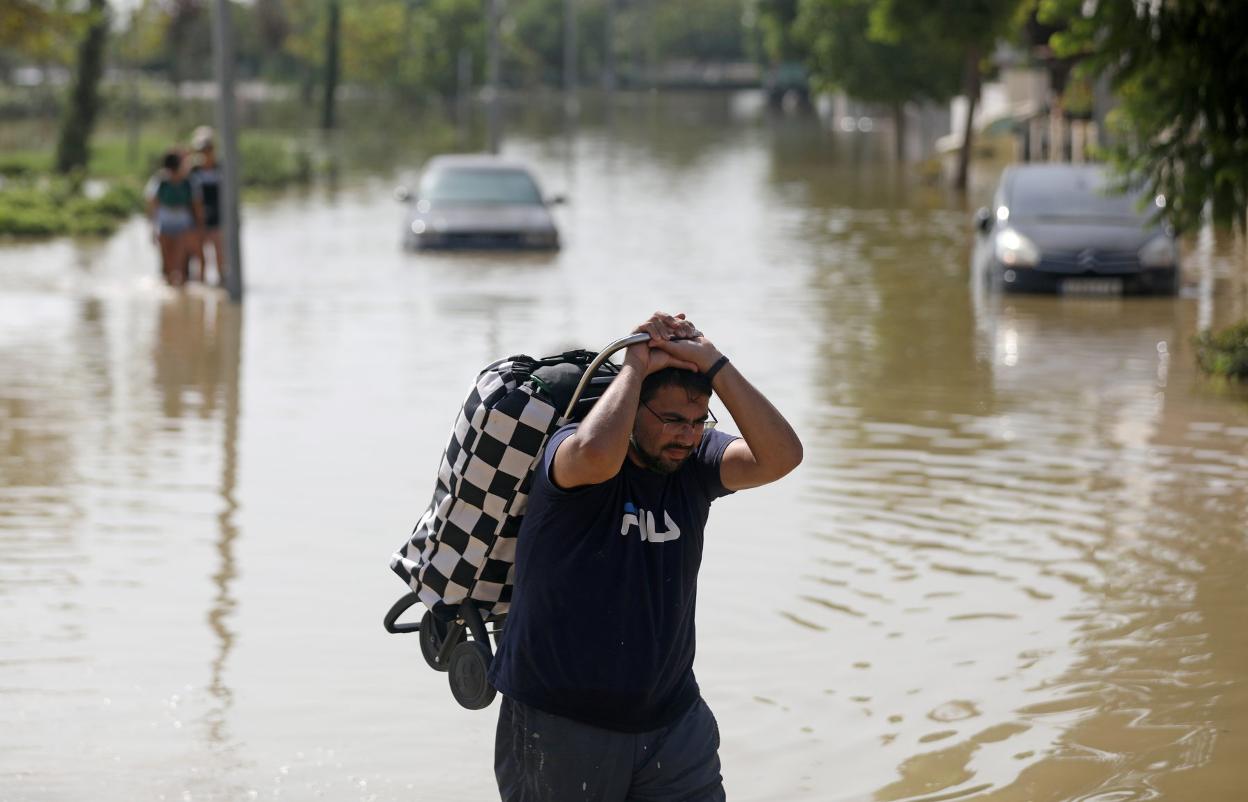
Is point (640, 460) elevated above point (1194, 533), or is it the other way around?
point (640, 460)

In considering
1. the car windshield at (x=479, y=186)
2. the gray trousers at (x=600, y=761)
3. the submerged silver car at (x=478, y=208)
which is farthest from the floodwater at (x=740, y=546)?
the car windshield at (x=479, y=186)

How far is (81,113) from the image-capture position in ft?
143

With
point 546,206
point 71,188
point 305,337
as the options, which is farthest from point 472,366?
point 71,188

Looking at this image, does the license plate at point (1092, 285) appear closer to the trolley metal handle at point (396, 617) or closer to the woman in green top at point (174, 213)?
the woman in green top at point (174, 213)

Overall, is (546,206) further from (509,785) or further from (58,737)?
(509,785)

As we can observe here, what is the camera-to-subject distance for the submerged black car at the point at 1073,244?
21422 mm

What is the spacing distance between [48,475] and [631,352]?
811cm

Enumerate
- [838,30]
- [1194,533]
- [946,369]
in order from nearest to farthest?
1. [1194,533]
2. [946,369]
3. [838,30]

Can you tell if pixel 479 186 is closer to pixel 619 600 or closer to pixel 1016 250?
pixel 1016 250

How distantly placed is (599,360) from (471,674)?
0.85 metres

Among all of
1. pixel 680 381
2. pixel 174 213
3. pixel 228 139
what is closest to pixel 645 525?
pixel 680 381

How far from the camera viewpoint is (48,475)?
Answer: 1187 cm

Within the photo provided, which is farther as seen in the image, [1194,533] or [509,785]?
[1194,533]

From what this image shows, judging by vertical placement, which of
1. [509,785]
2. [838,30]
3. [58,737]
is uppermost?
[838,30]
